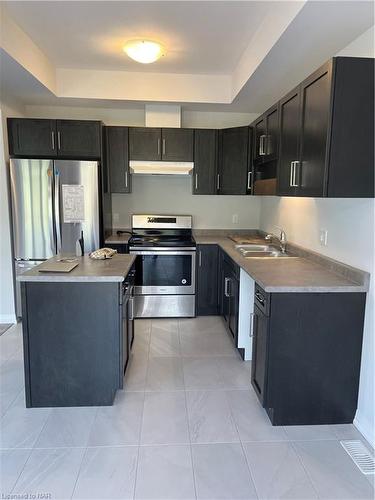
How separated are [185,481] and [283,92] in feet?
11.1

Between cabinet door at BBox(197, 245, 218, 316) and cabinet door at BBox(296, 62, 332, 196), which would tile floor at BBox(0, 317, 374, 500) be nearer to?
cabinet door at BBox(197, 245, 218, 316)

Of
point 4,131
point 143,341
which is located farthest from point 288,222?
point 4,131

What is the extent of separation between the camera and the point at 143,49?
2883 mm

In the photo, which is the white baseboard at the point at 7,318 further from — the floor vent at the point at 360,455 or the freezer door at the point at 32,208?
the floor vent at the point at 360,455

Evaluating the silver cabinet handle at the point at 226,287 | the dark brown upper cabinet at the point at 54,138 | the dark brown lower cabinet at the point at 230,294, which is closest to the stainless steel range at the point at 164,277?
the dark brown lower cabinet at the point at 230,294

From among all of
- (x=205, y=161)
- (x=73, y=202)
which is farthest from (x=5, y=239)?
(x=205, y=161)

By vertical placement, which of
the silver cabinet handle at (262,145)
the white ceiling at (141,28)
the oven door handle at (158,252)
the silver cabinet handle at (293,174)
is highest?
the white ceiling at (141,28)

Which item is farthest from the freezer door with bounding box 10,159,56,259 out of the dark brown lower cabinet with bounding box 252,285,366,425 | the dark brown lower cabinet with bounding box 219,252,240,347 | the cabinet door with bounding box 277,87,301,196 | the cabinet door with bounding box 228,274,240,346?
the dark brown lower cabinet with bounding box 252,285,366,425

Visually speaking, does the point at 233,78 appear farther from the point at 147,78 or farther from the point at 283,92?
the point at 147,78

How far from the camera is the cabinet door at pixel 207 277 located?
13.1 ft

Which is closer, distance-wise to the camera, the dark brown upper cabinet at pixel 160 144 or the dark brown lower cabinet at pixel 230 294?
the dark brown lower cabinet at pixel 230 294

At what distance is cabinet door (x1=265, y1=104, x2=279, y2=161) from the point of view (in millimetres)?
2947

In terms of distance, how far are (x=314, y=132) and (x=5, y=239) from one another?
3.31 metres

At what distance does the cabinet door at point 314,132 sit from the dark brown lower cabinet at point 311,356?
0.70 metres
